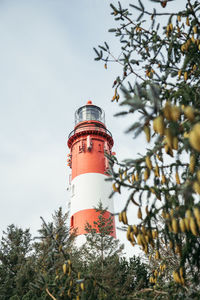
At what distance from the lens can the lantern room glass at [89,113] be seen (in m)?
23.8

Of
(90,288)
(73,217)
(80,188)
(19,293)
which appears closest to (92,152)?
(80,188)

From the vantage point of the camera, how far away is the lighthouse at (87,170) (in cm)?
1798

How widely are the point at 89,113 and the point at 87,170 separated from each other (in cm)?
623

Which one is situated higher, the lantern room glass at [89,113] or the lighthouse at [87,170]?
the lantern room glass at [89,113]

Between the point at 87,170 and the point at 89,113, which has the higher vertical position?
the point at 89,113

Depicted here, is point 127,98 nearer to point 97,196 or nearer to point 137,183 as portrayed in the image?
point 137,183

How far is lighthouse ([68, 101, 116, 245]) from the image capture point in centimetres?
1798

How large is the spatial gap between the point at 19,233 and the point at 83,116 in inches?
544

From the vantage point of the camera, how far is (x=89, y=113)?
24.0 meters

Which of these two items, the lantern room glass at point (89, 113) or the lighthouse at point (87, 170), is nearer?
the lighthouse at point (87, 170)

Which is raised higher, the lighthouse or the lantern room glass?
the lantern room glass

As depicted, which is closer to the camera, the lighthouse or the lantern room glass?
the lighthouse

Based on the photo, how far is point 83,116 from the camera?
78.8 feet

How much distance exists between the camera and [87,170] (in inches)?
787
